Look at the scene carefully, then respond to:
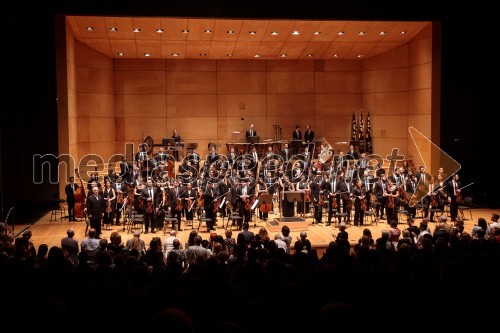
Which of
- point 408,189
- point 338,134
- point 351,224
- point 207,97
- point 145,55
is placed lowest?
point 351,224

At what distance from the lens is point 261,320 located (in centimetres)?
417

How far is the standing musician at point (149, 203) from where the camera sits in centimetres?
1512

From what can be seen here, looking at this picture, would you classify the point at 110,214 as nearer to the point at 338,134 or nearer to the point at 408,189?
the point at 408,189

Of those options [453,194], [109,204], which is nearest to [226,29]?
[109,204]

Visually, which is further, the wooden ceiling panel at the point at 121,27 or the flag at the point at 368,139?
the flag at the point at 368,139

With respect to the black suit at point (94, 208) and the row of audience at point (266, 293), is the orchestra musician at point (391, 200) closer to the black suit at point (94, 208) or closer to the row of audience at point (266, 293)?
the black suit at point (94, 208)

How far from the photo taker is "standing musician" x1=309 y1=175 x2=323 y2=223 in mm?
16359

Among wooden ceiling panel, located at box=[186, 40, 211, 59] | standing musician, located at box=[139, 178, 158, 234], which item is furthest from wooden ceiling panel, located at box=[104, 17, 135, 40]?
standing musician, located at box=[139, 178, 158, 234]

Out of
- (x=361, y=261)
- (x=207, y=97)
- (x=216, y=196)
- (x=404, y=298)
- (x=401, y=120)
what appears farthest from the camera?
(x=207, y=97)

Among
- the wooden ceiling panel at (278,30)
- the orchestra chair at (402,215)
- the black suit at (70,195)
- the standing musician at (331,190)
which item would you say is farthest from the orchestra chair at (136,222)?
the wooden ceiling panel at (278,30)

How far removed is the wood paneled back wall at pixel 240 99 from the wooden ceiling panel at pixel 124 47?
81 centimetres

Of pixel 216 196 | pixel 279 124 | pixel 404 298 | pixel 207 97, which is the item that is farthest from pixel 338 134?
pixel 404 298

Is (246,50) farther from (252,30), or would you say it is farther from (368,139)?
(368,139)

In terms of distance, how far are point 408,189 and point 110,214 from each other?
8.48m
